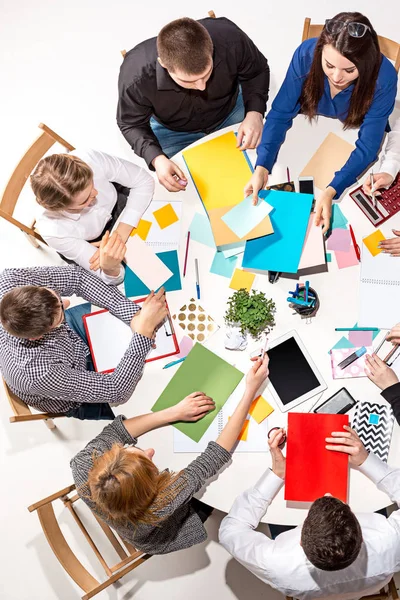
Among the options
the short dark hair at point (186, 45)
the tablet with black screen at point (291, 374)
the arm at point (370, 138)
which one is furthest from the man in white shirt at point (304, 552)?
the short dark hair at point (186, 45)

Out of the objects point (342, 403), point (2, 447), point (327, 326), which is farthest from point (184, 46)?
point (2, 447)

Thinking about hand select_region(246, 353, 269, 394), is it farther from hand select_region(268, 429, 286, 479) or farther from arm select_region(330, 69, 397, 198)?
arm select_region(330, 69, 397, 198)

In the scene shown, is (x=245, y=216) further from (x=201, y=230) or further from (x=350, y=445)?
(x=350, y=445)

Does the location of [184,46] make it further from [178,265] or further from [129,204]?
[178,265]

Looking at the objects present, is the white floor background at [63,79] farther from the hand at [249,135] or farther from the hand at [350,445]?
the hand at [350,445]

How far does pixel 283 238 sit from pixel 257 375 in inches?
19.6

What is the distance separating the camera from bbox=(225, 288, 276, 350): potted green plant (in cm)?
183

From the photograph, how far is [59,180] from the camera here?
6.12 ft

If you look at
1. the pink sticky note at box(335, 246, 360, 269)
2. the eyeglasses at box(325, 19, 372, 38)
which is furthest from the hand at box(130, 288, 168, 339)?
the eyeglasses at box(325, 19, 372, 38)

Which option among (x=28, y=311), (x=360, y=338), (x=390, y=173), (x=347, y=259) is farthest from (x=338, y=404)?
(x=28, y=311)

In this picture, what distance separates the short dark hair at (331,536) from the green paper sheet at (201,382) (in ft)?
1.51

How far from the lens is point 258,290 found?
1929mm

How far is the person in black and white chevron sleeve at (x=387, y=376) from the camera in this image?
175cm

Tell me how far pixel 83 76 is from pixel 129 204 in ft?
5.03
